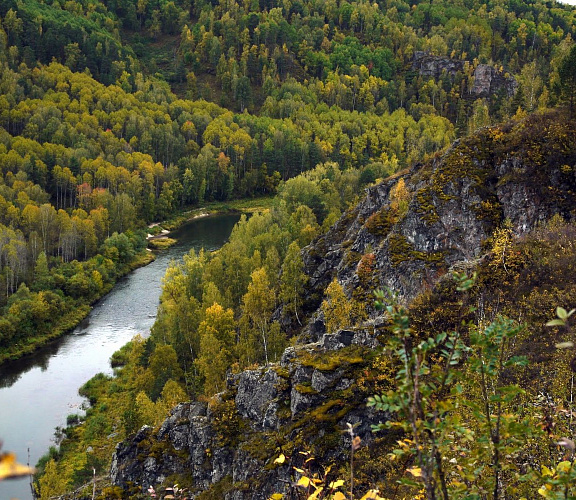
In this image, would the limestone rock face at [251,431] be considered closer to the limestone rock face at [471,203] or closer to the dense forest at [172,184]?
the dense forest at [172,184]

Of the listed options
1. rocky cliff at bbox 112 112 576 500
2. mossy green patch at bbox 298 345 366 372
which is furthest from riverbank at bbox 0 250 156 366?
mossy green patch at bbox 298 345 366 372

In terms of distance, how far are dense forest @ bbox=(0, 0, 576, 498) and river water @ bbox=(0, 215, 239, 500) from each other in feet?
7.60

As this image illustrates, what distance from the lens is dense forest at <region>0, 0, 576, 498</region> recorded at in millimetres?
50469

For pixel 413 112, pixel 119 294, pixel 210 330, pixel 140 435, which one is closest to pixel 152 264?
pixel 119 294

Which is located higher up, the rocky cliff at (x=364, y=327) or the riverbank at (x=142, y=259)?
the rocky cliff at (x=364, y=327)

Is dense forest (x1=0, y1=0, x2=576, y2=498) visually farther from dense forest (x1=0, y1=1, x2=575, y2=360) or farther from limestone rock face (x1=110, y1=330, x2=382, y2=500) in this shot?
limestone rock face (x1=110, y1=330, x2=382, y2=500)

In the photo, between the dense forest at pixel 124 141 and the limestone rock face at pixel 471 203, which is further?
the dense forest at pixel 124 141

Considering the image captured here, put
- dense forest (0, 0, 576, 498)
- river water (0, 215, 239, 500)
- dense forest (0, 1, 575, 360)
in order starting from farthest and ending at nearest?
1. dense forest (0, 1, 575, 360)
2. dense forest (0, 0, 576, 498)
3. river water (0, 215, 239, 500)

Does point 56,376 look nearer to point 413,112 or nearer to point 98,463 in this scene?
point 98,463

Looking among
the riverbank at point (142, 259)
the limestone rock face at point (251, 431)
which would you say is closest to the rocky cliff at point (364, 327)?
the limestone rock face at point (251, 431)

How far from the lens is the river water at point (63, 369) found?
46312mm

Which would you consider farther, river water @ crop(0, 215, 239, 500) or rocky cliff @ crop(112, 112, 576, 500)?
river water @ crop(0, 215, 239, 500)

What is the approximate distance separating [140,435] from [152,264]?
6444cm

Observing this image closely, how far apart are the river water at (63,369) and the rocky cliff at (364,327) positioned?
10.8 meters
